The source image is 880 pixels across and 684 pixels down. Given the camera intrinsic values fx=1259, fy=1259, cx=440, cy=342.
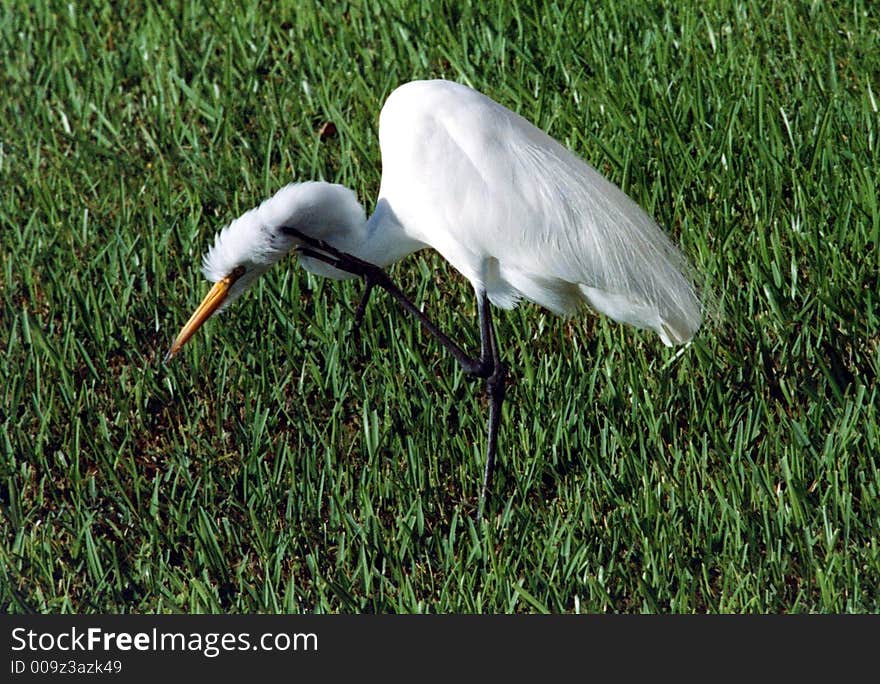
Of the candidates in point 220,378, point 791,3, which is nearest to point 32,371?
point 220,378

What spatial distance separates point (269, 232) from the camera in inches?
116

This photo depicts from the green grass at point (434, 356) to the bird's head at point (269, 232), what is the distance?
1.12 feet

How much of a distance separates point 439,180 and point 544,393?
2.04 feet

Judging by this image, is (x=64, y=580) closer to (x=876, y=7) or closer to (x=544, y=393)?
(x=544, y=393)

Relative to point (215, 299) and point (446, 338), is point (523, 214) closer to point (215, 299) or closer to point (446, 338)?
point (446, 338)

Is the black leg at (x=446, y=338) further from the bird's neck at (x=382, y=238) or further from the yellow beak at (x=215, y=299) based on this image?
the yellow beak at (x=215, y=299)

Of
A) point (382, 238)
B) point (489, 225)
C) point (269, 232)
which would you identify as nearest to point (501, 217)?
point (489, 225)

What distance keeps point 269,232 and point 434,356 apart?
0.68 metres

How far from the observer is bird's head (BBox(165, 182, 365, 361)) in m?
2.94

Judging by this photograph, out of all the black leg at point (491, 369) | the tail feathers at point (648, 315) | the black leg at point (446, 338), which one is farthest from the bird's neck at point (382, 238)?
the tail feathers at point (648, 315)

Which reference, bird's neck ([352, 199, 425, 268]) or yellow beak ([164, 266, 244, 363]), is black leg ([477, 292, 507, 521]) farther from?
yellow beak ([164, 266, 244, 363])

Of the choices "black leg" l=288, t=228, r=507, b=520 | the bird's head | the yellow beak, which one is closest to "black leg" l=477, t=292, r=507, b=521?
"black leg" l=288, t=228, r=507, b=520

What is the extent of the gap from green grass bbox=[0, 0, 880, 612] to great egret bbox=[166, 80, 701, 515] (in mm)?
221

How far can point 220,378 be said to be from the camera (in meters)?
3.30
